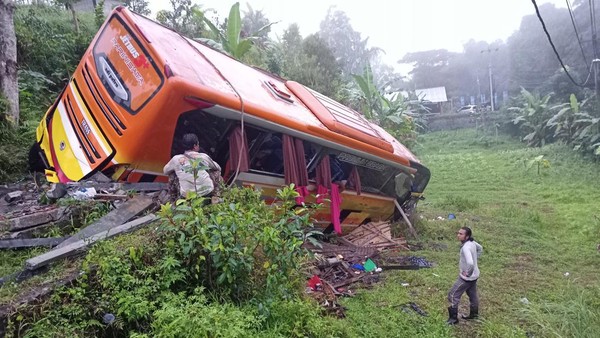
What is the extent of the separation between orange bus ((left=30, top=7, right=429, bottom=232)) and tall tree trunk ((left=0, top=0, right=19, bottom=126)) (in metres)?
1.06

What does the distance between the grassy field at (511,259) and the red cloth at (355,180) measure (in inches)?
52.8

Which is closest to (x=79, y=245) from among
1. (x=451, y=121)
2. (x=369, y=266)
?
(x=369, y=266)

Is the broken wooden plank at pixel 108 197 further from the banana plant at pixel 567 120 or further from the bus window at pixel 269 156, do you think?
the banana plant at pixel 567 120

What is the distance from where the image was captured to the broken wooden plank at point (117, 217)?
316cm

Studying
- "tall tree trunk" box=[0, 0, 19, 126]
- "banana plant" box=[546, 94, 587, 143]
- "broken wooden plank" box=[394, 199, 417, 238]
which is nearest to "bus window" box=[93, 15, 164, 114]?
"tall tree trunk" box=[0, 0, 19, 126]

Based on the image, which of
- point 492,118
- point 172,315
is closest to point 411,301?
point 172,315

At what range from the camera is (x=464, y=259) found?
169 inches

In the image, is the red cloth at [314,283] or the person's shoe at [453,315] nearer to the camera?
the person's shoe at [453,315]

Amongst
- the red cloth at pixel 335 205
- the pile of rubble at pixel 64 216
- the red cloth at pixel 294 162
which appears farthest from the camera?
the red cloth at pixel 335 205

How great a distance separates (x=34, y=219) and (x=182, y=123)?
1614mm

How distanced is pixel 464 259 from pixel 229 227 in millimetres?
2609

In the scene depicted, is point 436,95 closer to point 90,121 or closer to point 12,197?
point 90,121

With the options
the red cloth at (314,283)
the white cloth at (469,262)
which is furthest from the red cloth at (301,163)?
the white cloth at (469,262)

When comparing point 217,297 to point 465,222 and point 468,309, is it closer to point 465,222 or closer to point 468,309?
point 468,309
